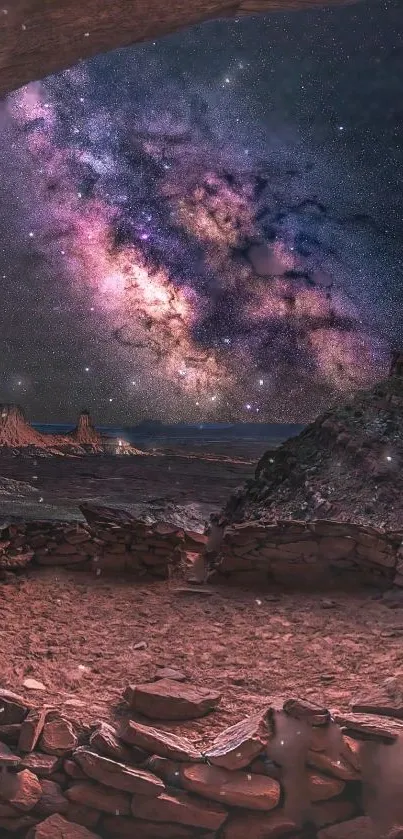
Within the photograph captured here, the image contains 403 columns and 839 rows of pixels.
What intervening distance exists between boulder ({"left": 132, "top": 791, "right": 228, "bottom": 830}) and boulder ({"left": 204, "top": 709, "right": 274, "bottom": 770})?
0.25 m

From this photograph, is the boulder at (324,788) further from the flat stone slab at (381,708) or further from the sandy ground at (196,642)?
the sandy ground at (196,642)

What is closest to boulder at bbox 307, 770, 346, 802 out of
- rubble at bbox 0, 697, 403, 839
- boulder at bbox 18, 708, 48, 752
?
rubble at bbox 0, 697, 403, 839

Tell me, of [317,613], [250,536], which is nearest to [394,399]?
[250,536]

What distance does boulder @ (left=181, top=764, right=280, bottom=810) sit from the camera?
3594 millimetres

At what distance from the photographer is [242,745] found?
12.5 ft

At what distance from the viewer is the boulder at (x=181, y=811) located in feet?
11.7

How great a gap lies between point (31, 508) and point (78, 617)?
25.5 meters

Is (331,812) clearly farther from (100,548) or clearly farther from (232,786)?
(100,548)

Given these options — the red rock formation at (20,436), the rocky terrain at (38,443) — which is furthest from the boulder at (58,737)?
the red rock formation at (20,436)

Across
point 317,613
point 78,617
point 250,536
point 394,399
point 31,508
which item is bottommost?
point 31,508

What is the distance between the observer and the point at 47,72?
4.06 meters

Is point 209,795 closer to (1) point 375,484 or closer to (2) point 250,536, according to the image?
(2) point 250,536

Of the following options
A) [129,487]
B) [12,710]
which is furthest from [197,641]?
[129,487]

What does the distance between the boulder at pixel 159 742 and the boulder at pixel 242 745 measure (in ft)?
0.42
